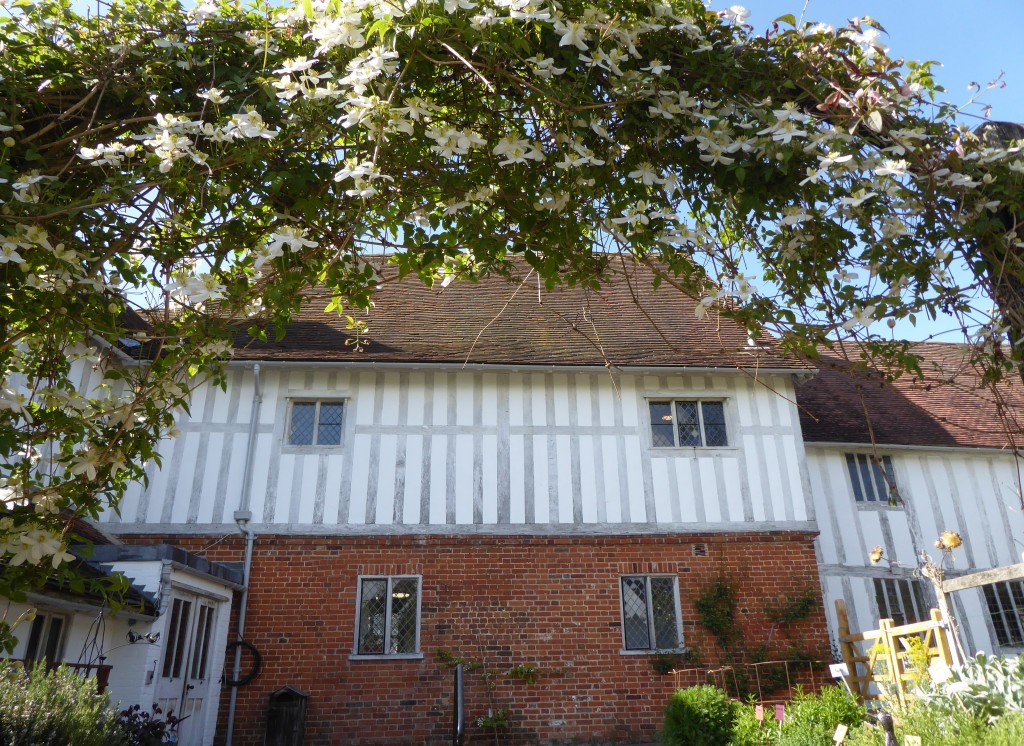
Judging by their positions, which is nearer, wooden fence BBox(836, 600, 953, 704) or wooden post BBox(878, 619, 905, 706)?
wooden fence BBox(836, 600, 953, 704)

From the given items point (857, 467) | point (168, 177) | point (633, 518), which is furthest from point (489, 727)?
point (168, 177)

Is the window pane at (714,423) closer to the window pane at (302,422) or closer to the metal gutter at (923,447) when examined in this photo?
the metal gutter at (923,447)

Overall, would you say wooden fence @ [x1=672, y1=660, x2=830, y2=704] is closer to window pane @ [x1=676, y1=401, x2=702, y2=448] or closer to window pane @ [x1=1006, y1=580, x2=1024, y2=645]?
window pane @ [x1=676, y1=401, x2=702, y2=448]

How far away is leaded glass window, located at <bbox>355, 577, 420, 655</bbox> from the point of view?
967 centimetres

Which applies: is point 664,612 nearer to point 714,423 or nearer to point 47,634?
point 714,423

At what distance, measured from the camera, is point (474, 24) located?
2.49 m

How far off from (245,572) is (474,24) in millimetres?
8548

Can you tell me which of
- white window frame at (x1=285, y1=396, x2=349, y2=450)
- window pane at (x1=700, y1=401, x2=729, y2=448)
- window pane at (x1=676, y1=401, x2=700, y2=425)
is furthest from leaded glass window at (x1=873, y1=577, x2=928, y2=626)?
white window frame at (x1=285, y1=396, x2=349, y2=450)

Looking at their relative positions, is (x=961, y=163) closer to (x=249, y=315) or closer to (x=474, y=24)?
(x=474, y=24)

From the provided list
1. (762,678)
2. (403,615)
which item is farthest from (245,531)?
(762,678)

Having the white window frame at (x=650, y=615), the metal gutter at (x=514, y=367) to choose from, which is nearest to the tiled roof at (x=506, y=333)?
the metal gutter at (x=514, y=367)

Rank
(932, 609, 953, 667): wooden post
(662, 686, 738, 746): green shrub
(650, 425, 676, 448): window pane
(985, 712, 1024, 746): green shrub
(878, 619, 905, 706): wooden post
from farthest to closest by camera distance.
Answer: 1. (650, 425, 676, 448): window pane
2. (878, 619, 905, 706): wooden post
3. (932, 609, 953, 667): wooden post
4. (662, 686, 738, 746): green shrub
5. (985, 712, 1024, 746): green shrub

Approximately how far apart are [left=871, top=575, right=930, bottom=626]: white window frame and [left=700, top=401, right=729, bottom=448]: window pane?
3.35 meters

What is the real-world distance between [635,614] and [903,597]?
178 inches
